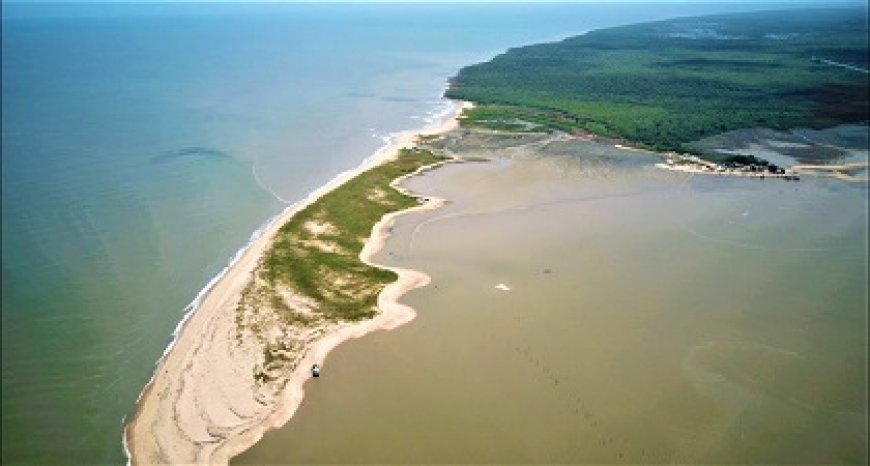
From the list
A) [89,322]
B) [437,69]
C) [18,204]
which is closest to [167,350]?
[89,322]

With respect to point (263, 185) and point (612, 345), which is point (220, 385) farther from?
point (263, 185)

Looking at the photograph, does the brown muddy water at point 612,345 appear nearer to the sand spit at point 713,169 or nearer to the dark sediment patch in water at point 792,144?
the sand spit at point 713,169

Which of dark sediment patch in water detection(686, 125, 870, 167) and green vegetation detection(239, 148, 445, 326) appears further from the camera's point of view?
dark sediment patch in water detection(686, 125, 870, 167)

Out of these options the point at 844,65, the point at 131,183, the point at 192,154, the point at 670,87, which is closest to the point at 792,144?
the point at 670,87

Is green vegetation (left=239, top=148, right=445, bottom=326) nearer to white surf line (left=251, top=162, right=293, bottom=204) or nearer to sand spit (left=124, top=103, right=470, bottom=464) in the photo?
sand spit (left=124, top=103, right=470, bottom=464)

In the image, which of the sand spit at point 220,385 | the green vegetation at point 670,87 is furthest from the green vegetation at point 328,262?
the green vegetation at point 670,87

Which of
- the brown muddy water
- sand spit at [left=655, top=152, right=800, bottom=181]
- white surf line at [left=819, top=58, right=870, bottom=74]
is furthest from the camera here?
white surf line at [left=819, top=58, right=870, bottom=74]

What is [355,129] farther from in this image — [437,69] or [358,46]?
[358,46]

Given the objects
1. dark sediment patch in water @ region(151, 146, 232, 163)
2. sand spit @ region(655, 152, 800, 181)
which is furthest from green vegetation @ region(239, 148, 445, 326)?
sand spit @ region(655, 152, 800, 181)
